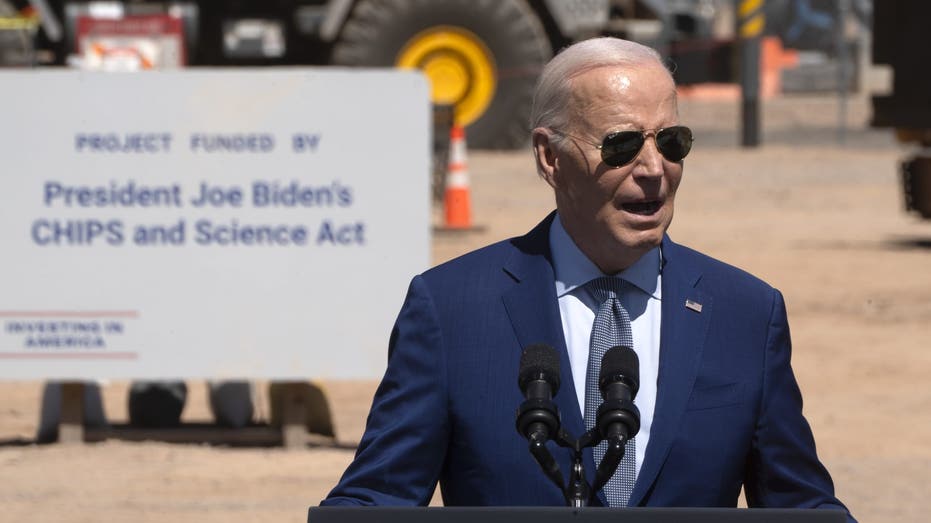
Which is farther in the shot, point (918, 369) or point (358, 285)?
point (918, 369)

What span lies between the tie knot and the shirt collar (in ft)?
0.03

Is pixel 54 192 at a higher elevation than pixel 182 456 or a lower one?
higher

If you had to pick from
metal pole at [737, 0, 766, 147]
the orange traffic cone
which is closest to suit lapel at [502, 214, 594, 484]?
the orange traffic cone

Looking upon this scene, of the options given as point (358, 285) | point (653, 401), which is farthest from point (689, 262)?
point (358, 285)

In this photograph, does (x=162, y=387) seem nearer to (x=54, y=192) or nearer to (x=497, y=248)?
(x=54, y=192)

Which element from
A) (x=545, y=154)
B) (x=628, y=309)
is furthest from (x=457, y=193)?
(x=628, y=309)

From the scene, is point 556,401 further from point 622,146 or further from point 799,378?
point 799,378

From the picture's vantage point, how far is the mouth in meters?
3.08

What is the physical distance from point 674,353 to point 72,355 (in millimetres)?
5581

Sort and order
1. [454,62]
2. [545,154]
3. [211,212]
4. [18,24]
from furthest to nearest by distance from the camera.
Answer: [454,62]
[18,24]
[211,212]
[545,154]

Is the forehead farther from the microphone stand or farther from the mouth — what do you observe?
the microphone stand

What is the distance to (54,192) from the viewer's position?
27.0ft

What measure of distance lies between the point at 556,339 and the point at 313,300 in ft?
17.0

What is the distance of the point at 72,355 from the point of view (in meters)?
8.28
